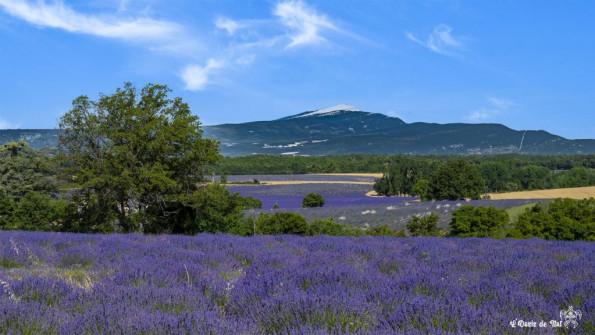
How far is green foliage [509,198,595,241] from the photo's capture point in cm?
1516

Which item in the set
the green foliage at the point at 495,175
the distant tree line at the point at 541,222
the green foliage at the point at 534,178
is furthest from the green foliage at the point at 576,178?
the distant tree line at the point at 541,222

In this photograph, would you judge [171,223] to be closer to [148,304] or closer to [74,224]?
[74,224]

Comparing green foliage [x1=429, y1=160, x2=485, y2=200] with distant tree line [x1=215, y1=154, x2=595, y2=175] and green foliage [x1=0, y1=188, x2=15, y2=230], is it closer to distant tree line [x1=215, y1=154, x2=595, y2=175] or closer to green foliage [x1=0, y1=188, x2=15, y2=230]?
green foliage [x1=0, y1=188, x2=15, y2=230]

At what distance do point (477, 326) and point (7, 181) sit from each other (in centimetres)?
4202

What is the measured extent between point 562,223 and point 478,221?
3837mm

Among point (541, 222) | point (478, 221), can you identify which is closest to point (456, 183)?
point (478, 221)

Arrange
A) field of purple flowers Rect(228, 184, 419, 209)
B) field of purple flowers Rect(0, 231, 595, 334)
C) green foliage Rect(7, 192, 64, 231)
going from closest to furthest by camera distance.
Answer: field of purple flowers Rect(0, 231, 595, 334) → green foliage Rect(7, 192, 64, 231) → field of purple flowers Rect(228, 184, 419, 209)

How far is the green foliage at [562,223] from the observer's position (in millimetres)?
15164

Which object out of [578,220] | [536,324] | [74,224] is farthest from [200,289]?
[74,224]

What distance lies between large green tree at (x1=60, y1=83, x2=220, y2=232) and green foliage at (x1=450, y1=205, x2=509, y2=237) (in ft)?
32.4

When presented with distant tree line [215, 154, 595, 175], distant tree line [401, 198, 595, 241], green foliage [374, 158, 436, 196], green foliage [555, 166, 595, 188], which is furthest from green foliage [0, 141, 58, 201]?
green foliage [555, 166, 595, 188]

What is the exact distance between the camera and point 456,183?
58250 mm

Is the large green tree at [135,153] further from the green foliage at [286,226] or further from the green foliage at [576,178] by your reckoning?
the green foliage at [576,178]

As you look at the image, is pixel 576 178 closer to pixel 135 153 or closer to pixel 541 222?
pixel 541 222
